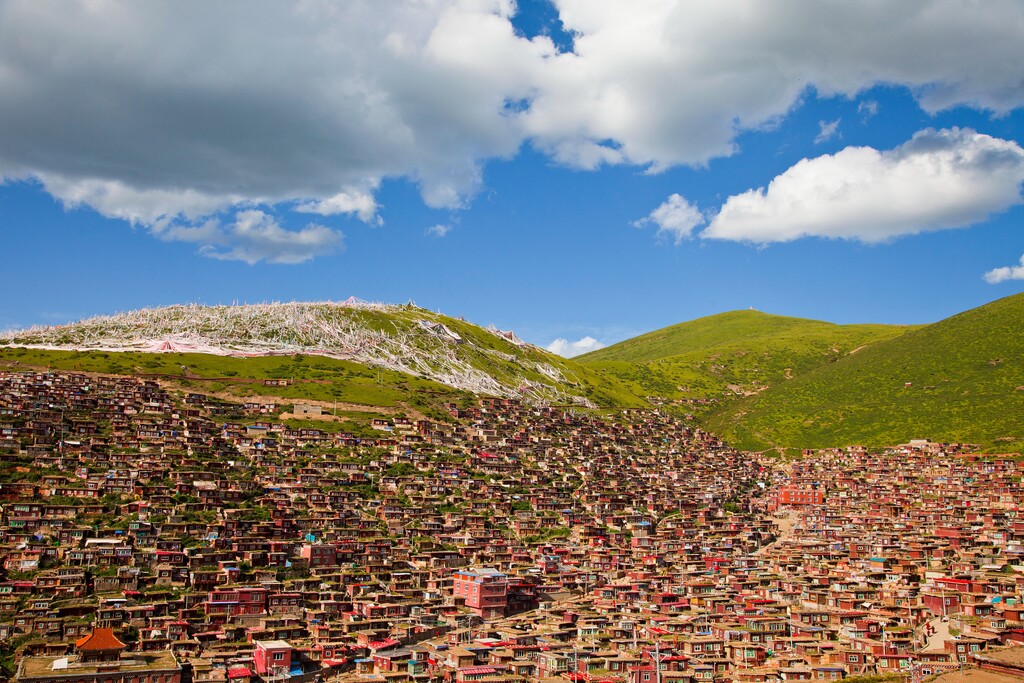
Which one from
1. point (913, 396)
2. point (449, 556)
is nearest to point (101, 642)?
point (449, 556)

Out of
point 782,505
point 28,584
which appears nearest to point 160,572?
point 28,584

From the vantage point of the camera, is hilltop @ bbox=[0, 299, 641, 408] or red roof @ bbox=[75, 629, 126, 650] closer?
red roof @ bbox=[75, 629, 126, 650]

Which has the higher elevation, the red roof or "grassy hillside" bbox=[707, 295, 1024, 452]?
"grassy hillside" bbox=[707, 295, 1024, 452]

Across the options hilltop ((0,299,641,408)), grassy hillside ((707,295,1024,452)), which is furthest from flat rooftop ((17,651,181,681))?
grassy hillside ((707,295,1024,452))

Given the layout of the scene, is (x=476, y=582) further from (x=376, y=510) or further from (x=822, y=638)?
(x=822, y=638)

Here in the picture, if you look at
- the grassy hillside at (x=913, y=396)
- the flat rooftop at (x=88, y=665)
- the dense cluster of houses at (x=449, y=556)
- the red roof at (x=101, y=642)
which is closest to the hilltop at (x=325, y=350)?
the dense cluster of houses at (x=449, y=556)

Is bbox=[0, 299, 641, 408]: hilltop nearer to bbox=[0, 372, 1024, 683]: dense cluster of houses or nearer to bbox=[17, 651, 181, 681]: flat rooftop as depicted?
bbox=[0, 372, 1024, 683]: dense cluster of houses
